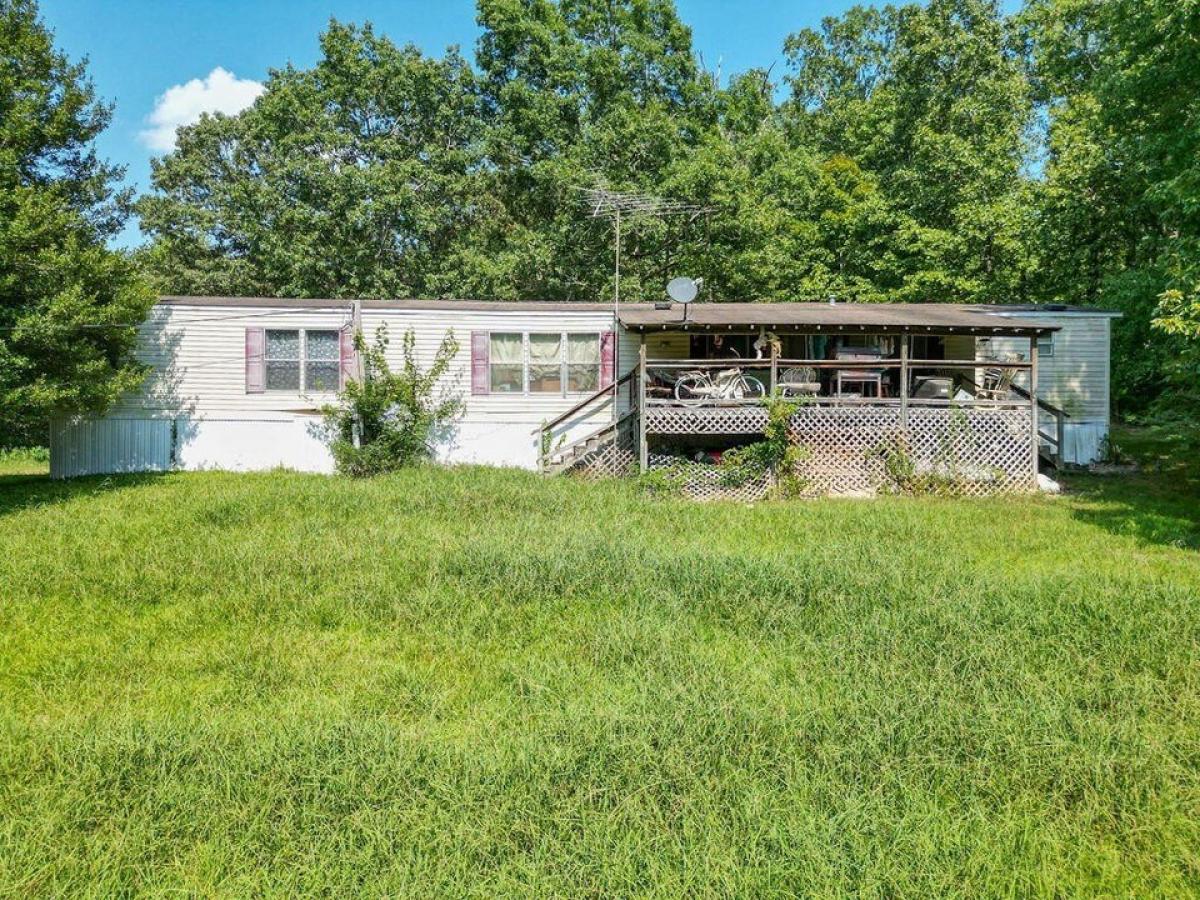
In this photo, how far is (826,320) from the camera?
39.0ft

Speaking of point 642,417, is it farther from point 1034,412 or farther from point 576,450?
point 1034,412

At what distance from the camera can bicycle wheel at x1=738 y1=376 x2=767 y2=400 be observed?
1193 centimetres

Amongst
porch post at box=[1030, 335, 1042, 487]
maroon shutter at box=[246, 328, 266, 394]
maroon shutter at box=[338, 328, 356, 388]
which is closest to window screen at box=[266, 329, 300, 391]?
maroon shutter at box=[246, 328, 266, 394]

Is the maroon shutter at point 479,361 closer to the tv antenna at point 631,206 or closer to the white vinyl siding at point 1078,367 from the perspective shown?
the tv antenna at point 631,206

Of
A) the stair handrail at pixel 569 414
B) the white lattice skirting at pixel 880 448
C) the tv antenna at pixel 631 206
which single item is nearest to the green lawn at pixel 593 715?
the white lattice skirting at pixel 880 448

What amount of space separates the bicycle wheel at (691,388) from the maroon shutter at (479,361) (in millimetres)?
3762

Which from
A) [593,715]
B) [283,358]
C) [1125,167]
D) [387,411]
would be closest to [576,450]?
[387,411]

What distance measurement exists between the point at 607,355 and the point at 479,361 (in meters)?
2.42

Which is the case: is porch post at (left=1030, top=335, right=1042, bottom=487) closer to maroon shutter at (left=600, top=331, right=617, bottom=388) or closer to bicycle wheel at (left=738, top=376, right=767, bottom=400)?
bicycle wheel at (left=738, top=376, right=767, bottom=400)

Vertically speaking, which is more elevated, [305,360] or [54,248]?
[54,248]

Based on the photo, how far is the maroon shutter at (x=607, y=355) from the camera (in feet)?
44.5

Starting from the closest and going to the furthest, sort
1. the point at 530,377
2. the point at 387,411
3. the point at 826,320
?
the point at 826,320, the point at 387,411, the point at 530,377

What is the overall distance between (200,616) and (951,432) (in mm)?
10851

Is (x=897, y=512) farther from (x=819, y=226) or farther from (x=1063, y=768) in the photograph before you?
(x=819, y=226)
